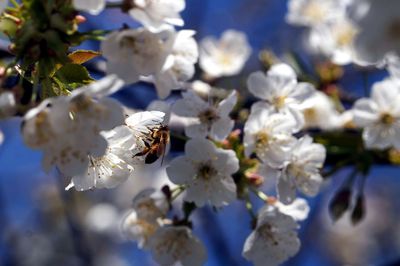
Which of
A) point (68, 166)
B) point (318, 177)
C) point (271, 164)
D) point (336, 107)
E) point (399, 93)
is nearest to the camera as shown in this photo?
point (68, 166)

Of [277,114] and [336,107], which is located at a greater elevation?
[277,114]

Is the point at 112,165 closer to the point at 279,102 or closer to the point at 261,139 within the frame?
the point at 261,139

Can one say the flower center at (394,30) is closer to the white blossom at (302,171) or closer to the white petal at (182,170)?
the white blossom at (302,171)

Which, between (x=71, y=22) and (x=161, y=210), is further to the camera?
(x=161, y=210)

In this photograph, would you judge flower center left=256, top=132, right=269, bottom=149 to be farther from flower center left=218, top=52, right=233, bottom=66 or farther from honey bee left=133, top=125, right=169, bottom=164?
flower center left=218, top=52, right=233, bottom=66

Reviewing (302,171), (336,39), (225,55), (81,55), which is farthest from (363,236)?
(81,55)

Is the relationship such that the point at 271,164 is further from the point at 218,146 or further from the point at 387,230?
the point at 387,230

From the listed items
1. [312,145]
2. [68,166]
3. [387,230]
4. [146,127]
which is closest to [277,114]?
[312,145]
